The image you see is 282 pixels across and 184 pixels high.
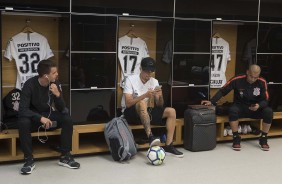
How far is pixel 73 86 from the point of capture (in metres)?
4.47

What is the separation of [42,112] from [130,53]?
1486 millimetres

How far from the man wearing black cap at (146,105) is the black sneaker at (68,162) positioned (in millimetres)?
868

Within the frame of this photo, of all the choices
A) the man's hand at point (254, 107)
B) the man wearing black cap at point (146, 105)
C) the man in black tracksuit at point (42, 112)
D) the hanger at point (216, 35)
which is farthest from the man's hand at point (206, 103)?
the man in black tracksuit at point (42, 112)

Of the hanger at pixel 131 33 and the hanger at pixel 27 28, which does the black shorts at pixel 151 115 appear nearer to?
the hanger at pixel 131 33

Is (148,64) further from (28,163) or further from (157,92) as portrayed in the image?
(28,163)

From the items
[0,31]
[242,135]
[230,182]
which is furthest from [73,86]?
[242,135]

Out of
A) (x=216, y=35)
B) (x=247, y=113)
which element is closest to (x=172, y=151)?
(x=247, y=113)

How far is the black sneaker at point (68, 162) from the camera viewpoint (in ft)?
13.2

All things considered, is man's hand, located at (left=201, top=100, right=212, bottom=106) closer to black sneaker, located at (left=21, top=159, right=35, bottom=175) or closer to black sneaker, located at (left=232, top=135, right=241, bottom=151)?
black sneaker, located at (left=232, top=135, right=241, bottom=151)

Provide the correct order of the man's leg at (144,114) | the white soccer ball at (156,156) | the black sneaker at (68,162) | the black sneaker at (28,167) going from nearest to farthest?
the black sneaker at (28,167), the black sneaker at (68,162), the white soccer ball at (156,156), the man's leg at (144,114)

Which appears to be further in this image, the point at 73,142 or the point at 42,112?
the point at 73,142

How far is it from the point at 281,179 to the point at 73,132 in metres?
Result: 2.20

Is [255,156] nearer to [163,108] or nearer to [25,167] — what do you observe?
[163,108]

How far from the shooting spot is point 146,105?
14.9ft
